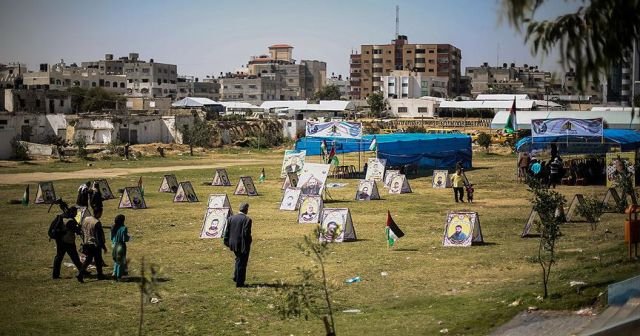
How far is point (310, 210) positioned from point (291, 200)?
4302mm

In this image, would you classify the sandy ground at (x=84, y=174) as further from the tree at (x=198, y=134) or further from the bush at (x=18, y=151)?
the tree at (x=198, y=134)

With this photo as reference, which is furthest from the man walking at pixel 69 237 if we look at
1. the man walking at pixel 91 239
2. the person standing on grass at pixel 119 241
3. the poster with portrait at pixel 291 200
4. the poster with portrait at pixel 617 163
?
the poster with portrait at pixel 617 163

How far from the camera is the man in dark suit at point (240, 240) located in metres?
16.8

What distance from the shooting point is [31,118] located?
80250 millimetres

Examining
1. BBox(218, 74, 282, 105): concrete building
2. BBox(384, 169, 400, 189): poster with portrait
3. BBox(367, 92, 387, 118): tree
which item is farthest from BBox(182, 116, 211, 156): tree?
BBox(218, 74, 282, 105): concrete building

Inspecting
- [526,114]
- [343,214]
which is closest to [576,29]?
[343,214]

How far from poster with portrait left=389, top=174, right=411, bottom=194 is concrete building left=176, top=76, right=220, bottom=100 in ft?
467

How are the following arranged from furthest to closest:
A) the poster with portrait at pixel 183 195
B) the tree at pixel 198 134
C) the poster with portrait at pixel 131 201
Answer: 1. the tree at pixel 198 134
2. the poster with portrait at pixel 183 195
3. the poster with portrait at pixel 131 201

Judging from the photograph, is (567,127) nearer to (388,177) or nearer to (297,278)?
(388,177)

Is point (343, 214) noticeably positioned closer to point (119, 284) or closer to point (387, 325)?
point (119, 284)

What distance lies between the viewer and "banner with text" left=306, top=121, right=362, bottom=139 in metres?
46.7

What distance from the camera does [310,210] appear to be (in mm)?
27547

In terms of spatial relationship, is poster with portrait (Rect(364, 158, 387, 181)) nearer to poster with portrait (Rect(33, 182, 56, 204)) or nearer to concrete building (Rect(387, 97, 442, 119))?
poster with portrait (Rect(33, 182, 56, 204))

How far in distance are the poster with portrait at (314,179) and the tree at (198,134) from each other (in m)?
48.0
